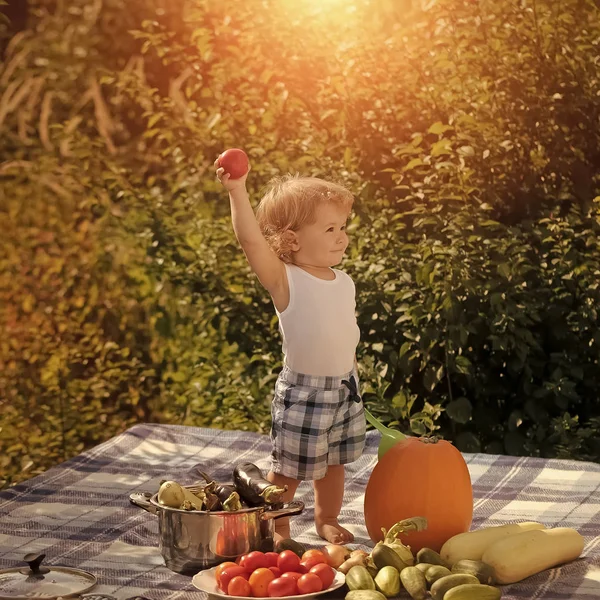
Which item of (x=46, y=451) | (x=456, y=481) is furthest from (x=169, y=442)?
(x=456, y=481)

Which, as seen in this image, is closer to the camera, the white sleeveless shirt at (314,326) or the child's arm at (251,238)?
the child's arm at (251,238)

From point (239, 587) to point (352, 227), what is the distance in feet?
8.24

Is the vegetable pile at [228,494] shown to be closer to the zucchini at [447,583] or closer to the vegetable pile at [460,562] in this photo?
the vegetable pile at [460,562]

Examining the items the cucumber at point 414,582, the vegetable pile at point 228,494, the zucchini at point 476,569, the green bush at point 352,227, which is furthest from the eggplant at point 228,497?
the green bush at point 352,227

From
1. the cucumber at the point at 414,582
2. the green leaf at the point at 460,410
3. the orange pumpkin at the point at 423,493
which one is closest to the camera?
the cucumber at the point at 414,582

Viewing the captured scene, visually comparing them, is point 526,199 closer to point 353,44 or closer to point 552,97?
point 552,97

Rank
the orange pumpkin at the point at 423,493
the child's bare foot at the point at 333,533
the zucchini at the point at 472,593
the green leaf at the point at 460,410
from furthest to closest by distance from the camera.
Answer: the green leaf at the point at 460,410 < the child's bare foot at the point at 333,533 < the orange pumpkin at the point at 423,493 < the zucchini at the point at 472,593

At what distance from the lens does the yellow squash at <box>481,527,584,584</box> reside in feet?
11.2

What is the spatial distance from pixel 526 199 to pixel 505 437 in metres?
1.01

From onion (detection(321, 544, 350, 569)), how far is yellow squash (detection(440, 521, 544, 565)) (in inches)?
10.5

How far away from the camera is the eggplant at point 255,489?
3551 mm

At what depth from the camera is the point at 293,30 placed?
5770 millimetres

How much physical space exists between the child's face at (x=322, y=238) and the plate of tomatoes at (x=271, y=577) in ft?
3.22

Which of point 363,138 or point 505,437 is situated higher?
point 363,138
